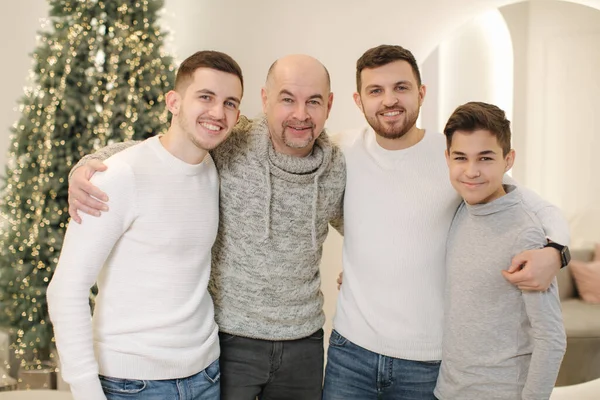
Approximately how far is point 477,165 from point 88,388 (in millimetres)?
1146

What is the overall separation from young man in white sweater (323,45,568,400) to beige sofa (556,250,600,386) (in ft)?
5.81

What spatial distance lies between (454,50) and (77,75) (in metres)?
2.17

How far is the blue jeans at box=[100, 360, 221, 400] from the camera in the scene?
5.62ft

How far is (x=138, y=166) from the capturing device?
1730 millimetres

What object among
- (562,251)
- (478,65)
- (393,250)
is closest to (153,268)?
(393,250)

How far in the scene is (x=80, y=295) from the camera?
163 cm

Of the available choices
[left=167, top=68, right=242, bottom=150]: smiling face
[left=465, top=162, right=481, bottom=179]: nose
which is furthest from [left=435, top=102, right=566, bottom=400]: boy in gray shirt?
[left=167, top=68, right=242, bottom=150]: smiling face

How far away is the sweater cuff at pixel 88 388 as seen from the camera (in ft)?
5.27

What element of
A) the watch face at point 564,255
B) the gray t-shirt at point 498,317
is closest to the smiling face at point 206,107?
the gray t-shirt at point 498,317

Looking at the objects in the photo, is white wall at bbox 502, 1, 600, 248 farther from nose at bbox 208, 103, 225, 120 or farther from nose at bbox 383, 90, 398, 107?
nose at bbox 208, 103, 225, 120

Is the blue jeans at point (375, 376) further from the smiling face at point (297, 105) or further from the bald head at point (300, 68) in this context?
the bald head at point (300, 68)

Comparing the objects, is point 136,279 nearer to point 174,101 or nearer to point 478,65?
point 174,101

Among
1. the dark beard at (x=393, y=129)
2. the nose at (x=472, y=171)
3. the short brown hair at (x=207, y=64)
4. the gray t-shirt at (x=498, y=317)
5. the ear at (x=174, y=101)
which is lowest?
the gray t-shirt at (x=498, y=317)

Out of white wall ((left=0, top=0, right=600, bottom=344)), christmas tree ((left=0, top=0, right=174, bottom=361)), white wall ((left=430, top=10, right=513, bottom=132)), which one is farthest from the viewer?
white wall ((left=0, top=0, right=600, bottom=344))
